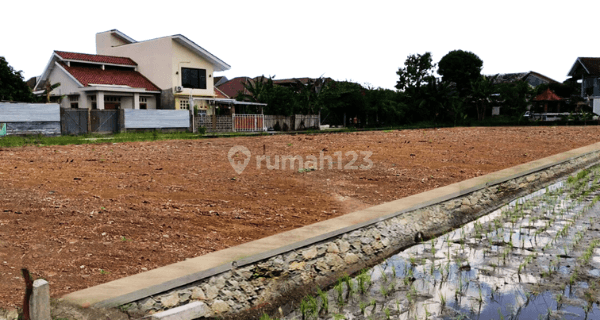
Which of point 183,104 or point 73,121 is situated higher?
point 183,104

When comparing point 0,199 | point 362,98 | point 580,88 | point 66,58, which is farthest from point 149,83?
point 580,88

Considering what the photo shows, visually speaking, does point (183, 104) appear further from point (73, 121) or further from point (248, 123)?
point (73, 121)

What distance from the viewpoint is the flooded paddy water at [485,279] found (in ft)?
14.1

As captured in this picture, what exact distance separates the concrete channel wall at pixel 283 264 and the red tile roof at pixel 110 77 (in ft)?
96.8

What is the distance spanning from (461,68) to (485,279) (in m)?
→ 56.1

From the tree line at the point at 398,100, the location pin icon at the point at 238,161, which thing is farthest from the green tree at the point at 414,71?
the location pin icon at the point at 238,161

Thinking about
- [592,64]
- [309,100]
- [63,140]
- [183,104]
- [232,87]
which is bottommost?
[63,140]

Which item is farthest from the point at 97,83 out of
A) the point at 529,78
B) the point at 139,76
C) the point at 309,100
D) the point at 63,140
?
the point at 529,78

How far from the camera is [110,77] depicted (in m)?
34.7

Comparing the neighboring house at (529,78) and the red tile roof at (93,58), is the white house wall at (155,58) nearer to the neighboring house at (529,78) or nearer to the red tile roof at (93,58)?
the red tile roof at (93,58)

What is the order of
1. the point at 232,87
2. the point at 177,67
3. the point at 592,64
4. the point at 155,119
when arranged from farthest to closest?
the point at 232,87 → the point at 592,64 → the point at 177,67 → the point at 155,119

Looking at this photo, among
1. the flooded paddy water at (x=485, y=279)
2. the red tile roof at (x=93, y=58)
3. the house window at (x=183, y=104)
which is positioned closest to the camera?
the flooded paddy water at (x=485, y=279)

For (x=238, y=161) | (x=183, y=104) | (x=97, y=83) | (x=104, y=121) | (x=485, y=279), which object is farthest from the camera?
(x=183, y=104)

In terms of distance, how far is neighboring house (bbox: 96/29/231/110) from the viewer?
35.8m
